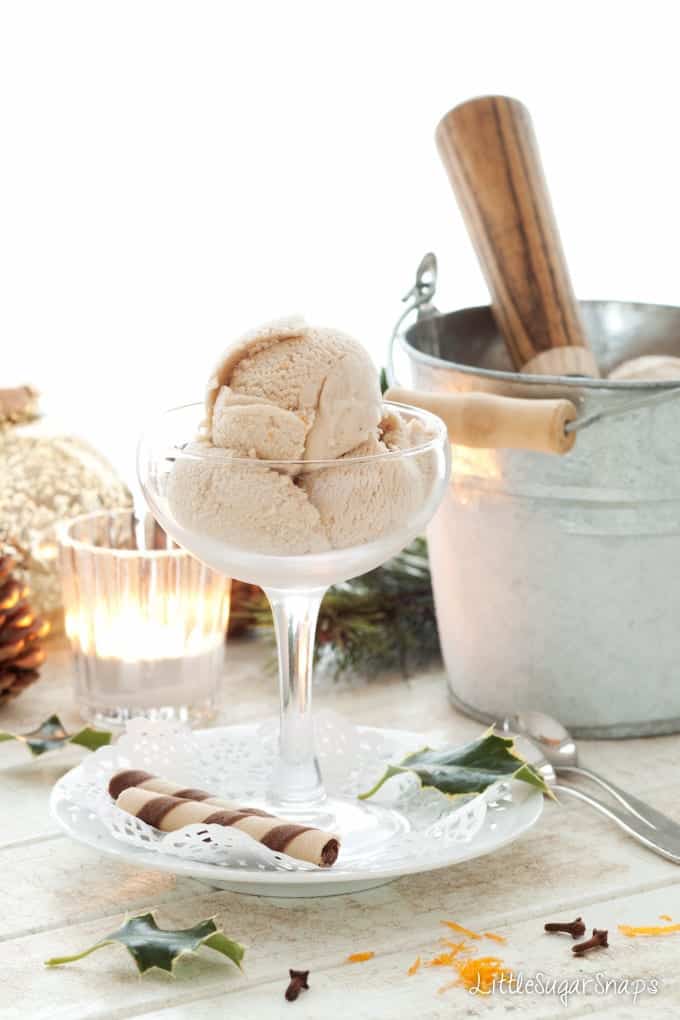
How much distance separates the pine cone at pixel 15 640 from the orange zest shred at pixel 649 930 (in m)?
0.58

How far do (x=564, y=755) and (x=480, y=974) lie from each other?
311mm

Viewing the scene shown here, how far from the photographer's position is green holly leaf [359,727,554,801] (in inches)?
36.3

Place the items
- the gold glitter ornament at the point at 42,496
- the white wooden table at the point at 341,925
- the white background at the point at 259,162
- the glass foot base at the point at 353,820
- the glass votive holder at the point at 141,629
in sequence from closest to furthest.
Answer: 1. the white wooden table at the point at 341,925
2. the glass foot base at the point at 353,820
3. the glass votive holder at the point at 141,629
4. the gold glitter ornament at the point at 42,496
5. the white background at the point at 259,162

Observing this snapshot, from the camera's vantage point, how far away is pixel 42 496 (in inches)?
52.2

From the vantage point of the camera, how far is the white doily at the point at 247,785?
0.82 metres

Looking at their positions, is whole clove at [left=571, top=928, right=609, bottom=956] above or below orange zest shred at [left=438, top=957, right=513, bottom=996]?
above

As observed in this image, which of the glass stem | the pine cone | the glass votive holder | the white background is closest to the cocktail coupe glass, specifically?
the glass stem

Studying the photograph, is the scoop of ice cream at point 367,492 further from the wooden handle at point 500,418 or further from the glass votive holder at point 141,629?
the glass votive holder at point 141,629

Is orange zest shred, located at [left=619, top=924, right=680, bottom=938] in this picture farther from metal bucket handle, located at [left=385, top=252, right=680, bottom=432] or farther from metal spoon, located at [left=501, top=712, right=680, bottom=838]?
metal bucket handle, located at [left=385, top=252, right=680, bottom=432]

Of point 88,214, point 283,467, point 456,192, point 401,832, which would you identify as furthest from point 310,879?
point 88,214

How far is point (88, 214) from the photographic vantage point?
2150 millimetres

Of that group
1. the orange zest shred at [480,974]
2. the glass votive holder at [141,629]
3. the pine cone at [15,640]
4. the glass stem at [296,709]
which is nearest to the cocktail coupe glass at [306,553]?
the glass stem at [296,709]

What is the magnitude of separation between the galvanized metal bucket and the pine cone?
0.34 metres

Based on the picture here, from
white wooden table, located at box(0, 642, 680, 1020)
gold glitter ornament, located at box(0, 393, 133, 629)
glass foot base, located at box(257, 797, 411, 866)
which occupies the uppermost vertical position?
gold glitter ornament, located at box(0, 393, 133, 629)
